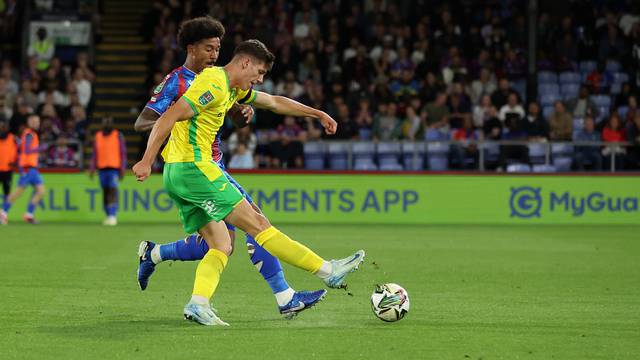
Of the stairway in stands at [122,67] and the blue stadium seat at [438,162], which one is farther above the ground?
the stairway in stands at [122,67]

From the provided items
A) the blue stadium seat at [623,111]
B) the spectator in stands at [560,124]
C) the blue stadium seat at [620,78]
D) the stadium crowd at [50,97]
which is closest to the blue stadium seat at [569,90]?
the blue stadium seat at [620,78]

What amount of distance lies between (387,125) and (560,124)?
3.35 m

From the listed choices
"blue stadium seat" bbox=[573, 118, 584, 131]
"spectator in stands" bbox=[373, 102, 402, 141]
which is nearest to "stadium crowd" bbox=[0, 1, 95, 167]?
"spectator in stands" bbox=[373, 102, 402, 141]

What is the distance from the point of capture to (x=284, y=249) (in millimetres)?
8438

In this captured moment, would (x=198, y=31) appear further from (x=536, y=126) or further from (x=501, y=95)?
(x=501, y=95)

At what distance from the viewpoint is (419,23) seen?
27.1 metres

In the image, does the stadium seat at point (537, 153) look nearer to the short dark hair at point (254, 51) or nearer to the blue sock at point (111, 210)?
the blue sock at point (111, 210)

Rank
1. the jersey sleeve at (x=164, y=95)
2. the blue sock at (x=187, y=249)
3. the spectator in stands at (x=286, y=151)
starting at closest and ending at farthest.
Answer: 1. the jersey sleeve at (x=164, y=95)
2. the blue sock at (x=187, y=249)
3. the spectator in stands at (x=286, y=151)

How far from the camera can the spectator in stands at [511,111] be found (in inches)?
921

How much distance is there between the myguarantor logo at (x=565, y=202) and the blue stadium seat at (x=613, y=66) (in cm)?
450

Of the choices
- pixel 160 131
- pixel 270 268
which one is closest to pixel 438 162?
pixel 270 268

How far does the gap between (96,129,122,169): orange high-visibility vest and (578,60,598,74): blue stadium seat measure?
10694 mm

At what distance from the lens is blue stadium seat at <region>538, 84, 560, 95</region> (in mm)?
25719

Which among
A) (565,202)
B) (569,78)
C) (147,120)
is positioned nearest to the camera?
(147,120)
